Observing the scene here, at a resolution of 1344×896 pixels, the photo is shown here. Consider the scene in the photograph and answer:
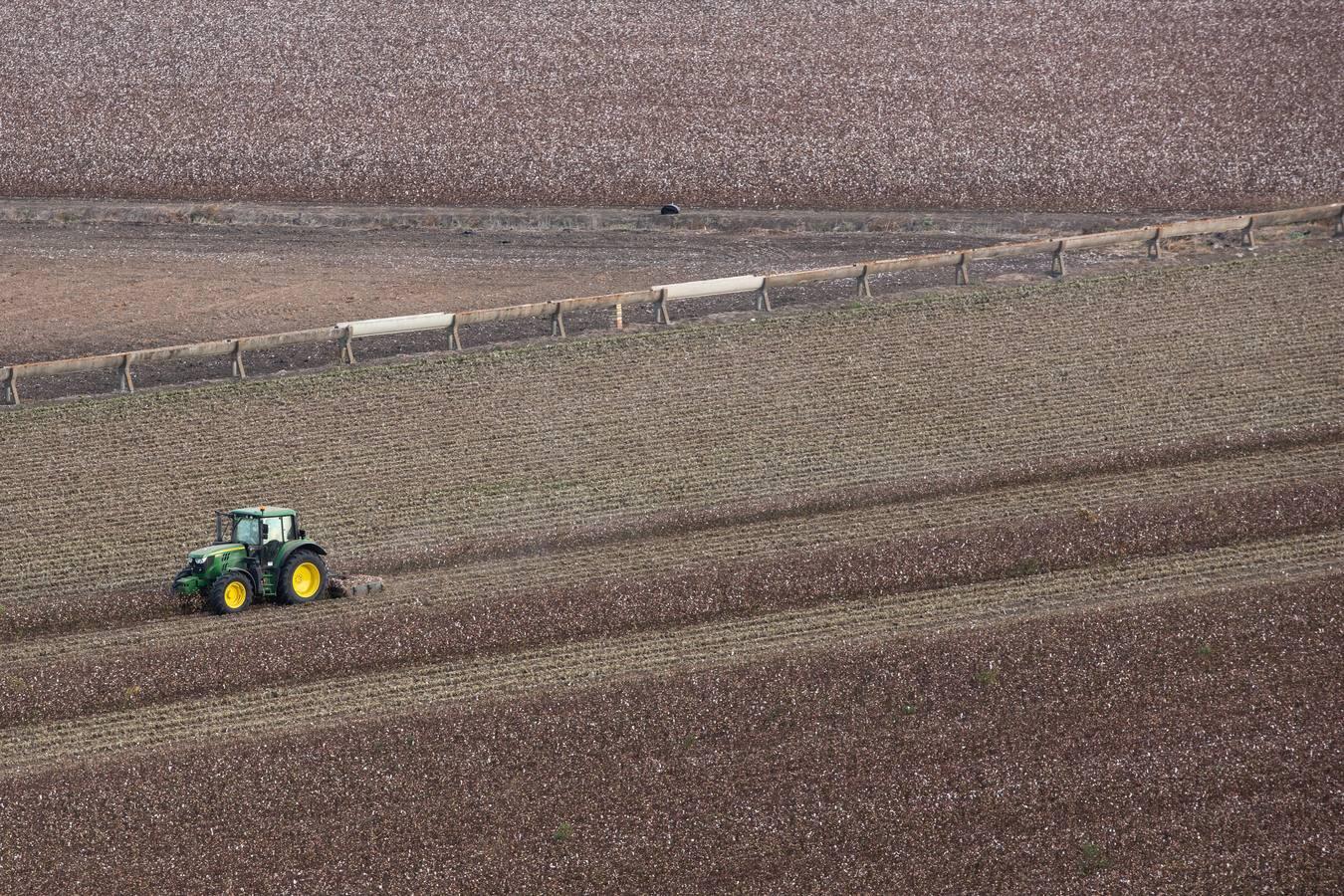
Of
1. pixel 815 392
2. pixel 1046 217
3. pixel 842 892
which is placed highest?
pixel 1046 217

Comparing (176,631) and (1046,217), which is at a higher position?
(1046,217)

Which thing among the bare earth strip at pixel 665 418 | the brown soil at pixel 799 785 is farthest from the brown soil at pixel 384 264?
the brown soil at pixel 799 785

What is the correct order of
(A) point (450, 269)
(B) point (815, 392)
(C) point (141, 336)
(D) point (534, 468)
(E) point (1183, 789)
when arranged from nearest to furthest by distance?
(E) point (1183, 789)
(D) point (534, 468)
(B) point (815, 392)
(C) point (141, 336)
(A) point (450, 269)

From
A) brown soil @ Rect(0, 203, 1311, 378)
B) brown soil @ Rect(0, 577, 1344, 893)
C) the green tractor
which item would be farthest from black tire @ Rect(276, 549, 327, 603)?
brown soil @ Rect(0, 203, 1311, 378)

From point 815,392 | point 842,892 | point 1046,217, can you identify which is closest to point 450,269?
point 815,392

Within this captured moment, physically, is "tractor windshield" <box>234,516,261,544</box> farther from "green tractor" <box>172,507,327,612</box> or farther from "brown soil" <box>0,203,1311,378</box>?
"brown soil" <box>0,203,1311,378</box>

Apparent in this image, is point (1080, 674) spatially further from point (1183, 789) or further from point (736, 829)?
point (736, 829)

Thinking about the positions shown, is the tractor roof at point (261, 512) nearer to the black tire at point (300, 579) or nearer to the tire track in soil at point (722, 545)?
the black tire at point (300, 579)

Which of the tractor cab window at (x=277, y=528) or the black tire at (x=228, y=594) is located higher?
the tractor cab window at (x=277, y=528)
